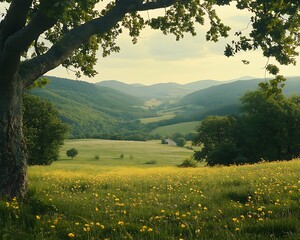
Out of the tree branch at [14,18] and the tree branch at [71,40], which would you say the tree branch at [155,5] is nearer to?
the tree branch at [71,40]

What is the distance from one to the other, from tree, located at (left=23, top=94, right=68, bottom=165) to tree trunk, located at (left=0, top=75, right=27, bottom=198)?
178 ft

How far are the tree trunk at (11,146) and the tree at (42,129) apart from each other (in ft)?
178

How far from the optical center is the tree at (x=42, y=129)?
62031mm

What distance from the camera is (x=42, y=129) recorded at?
6406 centimetres

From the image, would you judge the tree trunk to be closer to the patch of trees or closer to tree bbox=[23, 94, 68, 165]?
tree bbox=[23, 94, 68, 165]

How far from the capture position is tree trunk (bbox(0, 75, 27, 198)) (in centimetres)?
896

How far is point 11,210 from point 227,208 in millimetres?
5295

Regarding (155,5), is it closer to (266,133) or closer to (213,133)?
(266,133)

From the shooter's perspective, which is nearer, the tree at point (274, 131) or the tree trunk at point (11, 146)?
the tree trunk at point (11, 146)

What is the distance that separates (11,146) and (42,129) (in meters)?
57.9

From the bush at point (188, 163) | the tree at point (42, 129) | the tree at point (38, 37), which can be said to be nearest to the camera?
the tree at point (38, 37)

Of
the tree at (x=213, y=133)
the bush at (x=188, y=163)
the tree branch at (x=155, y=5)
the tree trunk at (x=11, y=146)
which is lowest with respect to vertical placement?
the bush at (x=188, y=163)

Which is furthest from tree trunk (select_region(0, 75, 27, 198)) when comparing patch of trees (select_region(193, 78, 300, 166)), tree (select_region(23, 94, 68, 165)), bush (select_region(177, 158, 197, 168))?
bush (select_region(177, 158, 197, 168))

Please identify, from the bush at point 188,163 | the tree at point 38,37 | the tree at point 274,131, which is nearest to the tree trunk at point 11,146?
the tree at point 38,37
